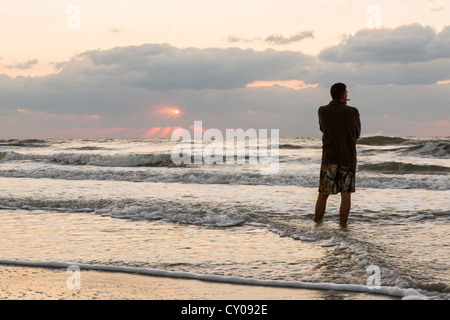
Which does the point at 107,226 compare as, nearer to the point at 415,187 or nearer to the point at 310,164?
the point at 415,187

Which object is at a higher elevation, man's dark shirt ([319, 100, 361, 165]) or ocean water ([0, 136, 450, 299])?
man's dark shirt ([319, 100, 361, 165])

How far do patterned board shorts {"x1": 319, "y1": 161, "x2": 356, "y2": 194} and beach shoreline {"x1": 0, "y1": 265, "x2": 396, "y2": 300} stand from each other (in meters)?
3.10

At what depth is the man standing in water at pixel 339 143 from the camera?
694cm

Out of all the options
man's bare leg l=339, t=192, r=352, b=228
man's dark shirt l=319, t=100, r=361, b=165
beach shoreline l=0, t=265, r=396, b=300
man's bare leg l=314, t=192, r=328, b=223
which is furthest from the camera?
man's bare leg l=314, t=192, r=328, b=223

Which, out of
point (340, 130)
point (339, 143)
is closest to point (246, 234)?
point (339, 143)

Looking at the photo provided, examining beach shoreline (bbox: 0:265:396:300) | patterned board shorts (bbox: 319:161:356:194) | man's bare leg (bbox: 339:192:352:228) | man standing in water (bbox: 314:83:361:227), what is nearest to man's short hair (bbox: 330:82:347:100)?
man standing in water (bbox: 314:83:361:227)

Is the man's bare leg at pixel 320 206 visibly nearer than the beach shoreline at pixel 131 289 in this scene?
No

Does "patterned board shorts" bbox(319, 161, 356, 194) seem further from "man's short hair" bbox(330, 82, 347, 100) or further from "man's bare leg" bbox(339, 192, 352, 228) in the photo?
"man's short hair" bbox(330, 82, 347, 100)

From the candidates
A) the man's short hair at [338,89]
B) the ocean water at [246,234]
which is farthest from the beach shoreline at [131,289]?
the man's short hair at [338,89]

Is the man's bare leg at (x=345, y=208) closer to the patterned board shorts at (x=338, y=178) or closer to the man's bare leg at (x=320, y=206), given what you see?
the patterned board shorts at (x=338, y=178)

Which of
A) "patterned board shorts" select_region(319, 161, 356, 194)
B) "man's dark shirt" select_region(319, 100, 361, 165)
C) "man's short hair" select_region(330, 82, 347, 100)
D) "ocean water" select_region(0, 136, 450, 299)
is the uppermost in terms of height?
"man's short hair" select_region(330, 82, 347, 100)

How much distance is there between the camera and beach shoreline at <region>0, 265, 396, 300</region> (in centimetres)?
392

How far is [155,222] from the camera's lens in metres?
7.57

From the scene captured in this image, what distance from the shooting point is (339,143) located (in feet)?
22.9
